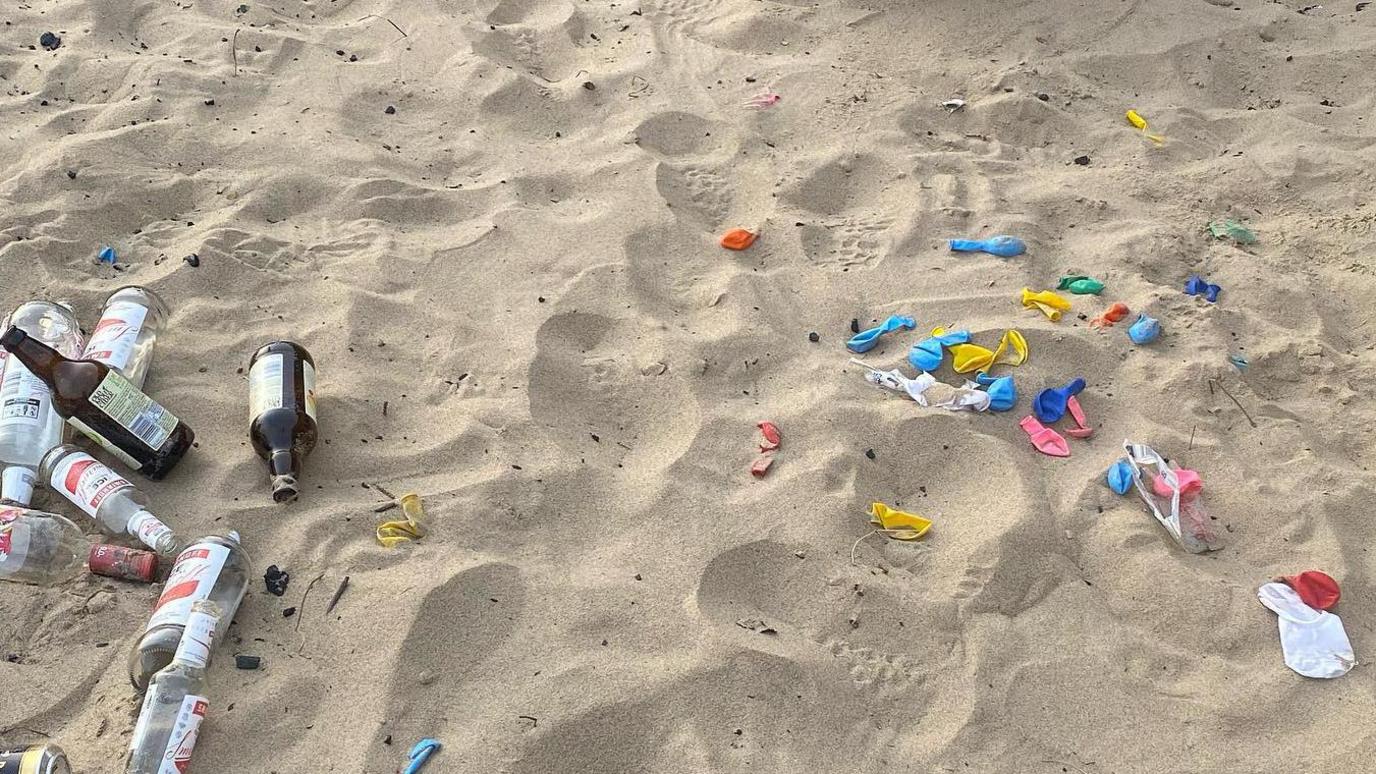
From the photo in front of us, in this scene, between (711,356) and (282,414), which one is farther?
(711,356)

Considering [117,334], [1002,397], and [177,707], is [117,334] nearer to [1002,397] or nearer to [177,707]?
[177,707]

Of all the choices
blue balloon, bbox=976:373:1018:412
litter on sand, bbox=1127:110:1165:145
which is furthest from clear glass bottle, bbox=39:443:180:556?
litter on sand, bbox=1127:110:1165:145

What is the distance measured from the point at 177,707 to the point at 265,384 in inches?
34.2

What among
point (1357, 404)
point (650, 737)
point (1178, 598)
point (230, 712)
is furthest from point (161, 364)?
point (1357, 404)

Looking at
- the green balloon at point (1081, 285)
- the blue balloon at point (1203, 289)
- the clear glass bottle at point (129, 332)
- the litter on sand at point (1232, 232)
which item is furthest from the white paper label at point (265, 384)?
the litter on sand at point (1232, 232)

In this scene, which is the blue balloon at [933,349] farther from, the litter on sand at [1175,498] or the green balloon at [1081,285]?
the litter on sand at [1175,498]

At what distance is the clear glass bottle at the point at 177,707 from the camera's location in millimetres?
1999

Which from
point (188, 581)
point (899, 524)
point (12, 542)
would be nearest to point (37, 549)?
point (12, 542)

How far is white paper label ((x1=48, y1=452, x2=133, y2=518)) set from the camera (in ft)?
7.89

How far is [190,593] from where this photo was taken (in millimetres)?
2199

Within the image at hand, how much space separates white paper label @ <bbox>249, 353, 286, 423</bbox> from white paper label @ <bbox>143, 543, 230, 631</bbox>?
0.43 meters

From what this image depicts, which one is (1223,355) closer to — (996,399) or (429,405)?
(996,399)

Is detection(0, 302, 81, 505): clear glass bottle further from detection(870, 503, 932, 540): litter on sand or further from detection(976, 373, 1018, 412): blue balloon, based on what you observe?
detection(976, 373, 1018, 412): blue balloon

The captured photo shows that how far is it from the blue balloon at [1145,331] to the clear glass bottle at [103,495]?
2676 mm
